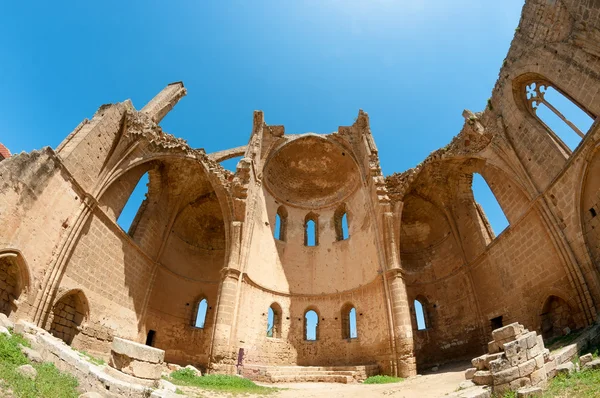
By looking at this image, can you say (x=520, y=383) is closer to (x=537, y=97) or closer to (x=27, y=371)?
(x=27, y=371)

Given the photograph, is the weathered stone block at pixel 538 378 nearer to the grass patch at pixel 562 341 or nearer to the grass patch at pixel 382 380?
the grass patch at pixel 562 341

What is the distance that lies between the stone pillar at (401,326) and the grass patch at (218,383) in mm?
5024

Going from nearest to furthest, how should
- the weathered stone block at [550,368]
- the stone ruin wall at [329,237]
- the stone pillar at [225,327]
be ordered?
1. the weathered stone block at [550,368]
2. the stone ruin wall at [329,237]
3. the stone pillar at [225,327]

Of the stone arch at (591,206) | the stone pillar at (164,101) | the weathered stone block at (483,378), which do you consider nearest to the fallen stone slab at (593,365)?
the weathered stone block at (483,378)

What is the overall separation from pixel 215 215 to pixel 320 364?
9.77 meters

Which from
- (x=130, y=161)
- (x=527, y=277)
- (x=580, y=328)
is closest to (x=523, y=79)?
(x=527, y=277)

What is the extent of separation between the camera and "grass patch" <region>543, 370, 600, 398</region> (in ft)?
16.0

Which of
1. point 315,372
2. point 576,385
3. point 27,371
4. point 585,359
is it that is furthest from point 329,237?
point 27,371

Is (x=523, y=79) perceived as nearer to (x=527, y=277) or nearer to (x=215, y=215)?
(x=527, y=277)

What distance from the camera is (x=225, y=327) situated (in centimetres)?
1266

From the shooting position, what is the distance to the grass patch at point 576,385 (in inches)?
192

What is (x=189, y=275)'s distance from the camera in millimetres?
17453

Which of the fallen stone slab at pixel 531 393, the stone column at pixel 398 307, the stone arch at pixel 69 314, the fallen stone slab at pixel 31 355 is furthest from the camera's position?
the stone column at pixel 398 307

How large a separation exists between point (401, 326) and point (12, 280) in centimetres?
1287
